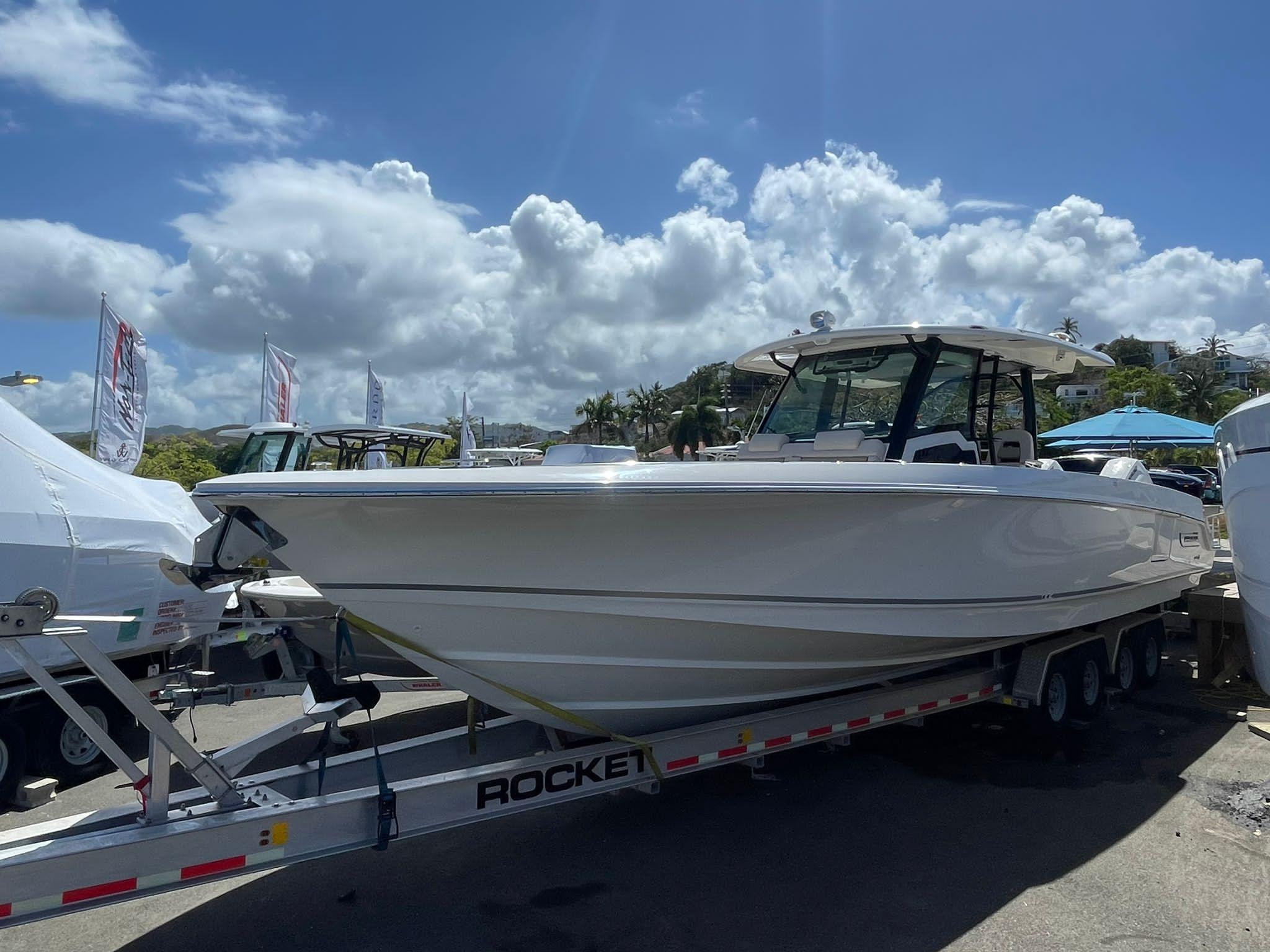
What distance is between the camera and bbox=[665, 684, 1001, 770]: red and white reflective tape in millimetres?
4027

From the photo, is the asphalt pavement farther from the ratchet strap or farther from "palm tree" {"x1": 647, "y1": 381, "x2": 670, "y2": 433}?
"palm tree" {"x1": 647, "y1": 381, "x2": 670, "y2": 433}

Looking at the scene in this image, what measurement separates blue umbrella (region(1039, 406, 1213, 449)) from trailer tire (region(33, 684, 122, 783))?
12161mm

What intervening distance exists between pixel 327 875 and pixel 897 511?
9.92ft

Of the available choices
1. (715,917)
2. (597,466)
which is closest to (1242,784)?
(715,917)

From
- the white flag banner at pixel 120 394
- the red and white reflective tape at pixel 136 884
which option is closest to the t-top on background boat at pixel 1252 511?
the red and white reflective tape at pixel 136 884

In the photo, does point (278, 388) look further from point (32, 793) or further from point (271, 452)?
point (32, 793)

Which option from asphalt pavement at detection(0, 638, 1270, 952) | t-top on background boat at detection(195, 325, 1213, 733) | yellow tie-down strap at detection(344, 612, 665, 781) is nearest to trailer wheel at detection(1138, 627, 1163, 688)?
asphalt pavement at detection(0, 638, 1270, 952)

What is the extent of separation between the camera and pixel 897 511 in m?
3.82

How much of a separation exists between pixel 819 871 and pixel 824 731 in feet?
2.32

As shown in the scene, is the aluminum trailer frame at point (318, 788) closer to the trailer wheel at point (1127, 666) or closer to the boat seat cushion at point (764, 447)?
the boat seat cushion at point (764, 447)

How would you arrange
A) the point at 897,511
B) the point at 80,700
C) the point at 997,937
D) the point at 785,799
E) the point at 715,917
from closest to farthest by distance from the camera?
the point at 997,937
the point at 715,917
the point at 897,511
the point at 785,799
the point at 80,700

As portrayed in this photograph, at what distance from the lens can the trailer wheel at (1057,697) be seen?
17.6 ft

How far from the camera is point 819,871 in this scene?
3.94 m

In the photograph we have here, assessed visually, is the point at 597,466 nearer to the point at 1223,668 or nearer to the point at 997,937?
the point at 997,937
